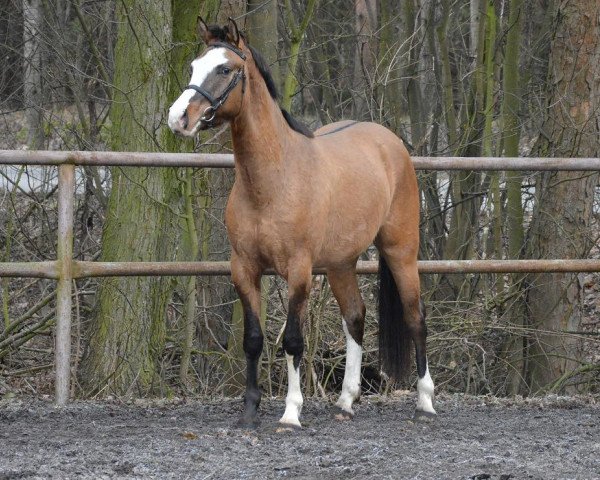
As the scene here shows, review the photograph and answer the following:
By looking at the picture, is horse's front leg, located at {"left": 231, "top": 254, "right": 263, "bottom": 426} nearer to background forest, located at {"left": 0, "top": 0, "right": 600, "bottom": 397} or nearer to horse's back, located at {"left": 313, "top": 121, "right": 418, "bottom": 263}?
horse's back, located at {"left": 313, "top": 121, "right": 418, "bottom": 263}

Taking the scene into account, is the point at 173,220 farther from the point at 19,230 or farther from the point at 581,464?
the point at 581,464

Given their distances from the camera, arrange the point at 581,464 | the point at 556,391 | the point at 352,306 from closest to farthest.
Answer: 1. the point at 581,464
2. the point at 352,306
3. the point at 556,391

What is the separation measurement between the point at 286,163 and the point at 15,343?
345cm

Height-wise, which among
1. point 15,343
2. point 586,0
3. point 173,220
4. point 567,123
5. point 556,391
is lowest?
point 556,391

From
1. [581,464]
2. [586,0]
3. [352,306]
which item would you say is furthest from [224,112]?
[586,0]

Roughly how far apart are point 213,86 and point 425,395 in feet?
7.12

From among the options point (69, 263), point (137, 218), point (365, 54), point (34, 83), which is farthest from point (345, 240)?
point (365, 54)

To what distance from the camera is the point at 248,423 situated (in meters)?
5.02

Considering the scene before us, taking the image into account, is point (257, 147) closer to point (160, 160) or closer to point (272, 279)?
point (160, 160)

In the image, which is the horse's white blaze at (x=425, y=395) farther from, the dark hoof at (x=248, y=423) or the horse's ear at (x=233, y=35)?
the horse's ear at (x=233, y=35)

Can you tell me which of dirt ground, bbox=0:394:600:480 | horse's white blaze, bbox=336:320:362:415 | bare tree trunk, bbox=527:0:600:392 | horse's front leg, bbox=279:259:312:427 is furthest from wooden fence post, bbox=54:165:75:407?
bare tree trunk, bbox=527:0:600:392

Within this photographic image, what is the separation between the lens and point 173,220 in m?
6.66

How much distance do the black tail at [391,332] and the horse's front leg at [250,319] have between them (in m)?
1.13

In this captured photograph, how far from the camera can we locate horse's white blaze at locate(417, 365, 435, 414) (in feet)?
18.4
